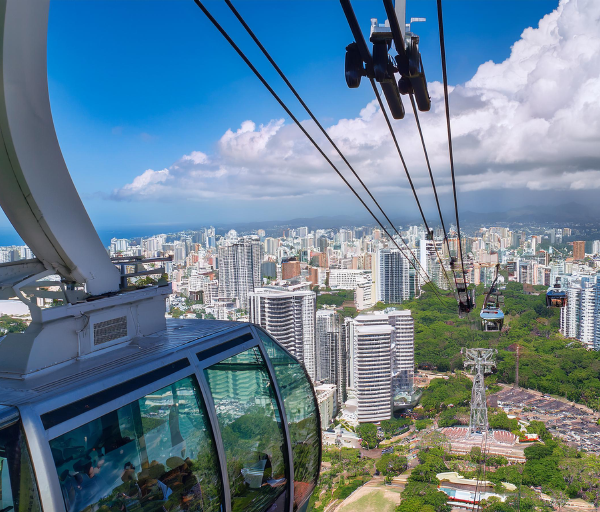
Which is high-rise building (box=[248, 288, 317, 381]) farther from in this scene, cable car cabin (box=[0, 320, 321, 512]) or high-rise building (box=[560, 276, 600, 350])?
cable car cabin (box=[0, 320, 321, 512])

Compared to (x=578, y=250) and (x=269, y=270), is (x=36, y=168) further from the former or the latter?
(x=578, y=250)

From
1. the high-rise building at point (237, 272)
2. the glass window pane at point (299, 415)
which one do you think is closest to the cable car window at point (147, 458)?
the glass window pane at point (299, 415)

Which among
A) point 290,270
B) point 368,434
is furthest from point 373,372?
point 290,270

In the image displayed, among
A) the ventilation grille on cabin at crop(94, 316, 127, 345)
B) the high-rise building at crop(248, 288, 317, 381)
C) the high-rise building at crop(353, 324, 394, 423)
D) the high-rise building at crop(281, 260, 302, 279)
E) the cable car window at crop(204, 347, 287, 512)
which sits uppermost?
the ventilation grille on cabin at crop(94, 316, 127, 345)

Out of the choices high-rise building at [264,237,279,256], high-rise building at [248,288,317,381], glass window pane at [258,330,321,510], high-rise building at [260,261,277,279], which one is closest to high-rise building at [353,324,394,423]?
high-rise building at [248,288,317,381]

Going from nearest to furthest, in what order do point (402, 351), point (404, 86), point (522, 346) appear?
point (404, 86) < point (402, 351) < point (522, 346)

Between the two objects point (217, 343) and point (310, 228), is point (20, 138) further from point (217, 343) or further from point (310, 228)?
point (310, 228)

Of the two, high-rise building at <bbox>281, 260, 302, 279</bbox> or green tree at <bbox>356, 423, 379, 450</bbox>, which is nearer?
green tree at <bbox>356, 423, 379, 450</bbox>
